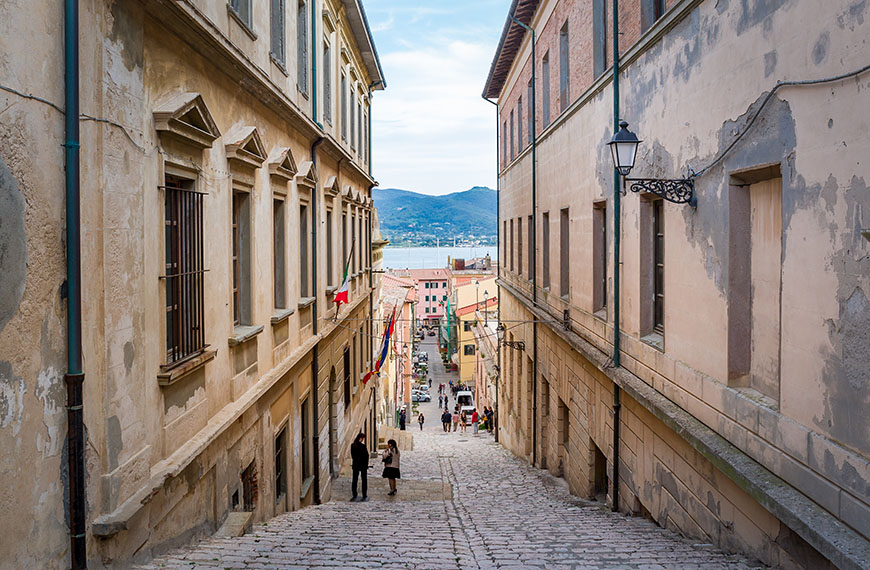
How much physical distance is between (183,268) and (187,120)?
1454 millimetres

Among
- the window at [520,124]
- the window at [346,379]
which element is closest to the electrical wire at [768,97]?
the window at [346,379]

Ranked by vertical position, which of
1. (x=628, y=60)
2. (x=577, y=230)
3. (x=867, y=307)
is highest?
(x=628, y=60)

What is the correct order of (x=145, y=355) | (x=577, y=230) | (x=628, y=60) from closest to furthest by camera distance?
(x=145, y=355) < (x=628, y=60) < (x=577, y=230)

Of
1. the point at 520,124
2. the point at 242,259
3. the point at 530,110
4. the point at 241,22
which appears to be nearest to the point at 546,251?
the point at 530,110

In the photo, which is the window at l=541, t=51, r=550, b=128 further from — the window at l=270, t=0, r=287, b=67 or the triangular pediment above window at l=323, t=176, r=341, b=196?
the window at l=270, t=0, r=287, b=67

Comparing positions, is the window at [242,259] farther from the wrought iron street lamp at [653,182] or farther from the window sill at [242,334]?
the wrought iron street lamp at [653,182]

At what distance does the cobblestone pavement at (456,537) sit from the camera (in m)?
7.02

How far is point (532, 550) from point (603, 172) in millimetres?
6571

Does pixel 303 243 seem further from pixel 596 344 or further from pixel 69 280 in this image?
pixel 69 280

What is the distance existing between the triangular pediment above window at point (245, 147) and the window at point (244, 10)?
4.42 feet

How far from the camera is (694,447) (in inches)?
308

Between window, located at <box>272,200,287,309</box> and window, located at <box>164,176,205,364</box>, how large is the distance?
14.1ft

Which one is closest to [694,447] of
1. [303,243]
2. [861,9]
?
[861,9]

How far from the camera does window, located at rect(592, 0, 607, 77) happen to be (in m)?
12.1
